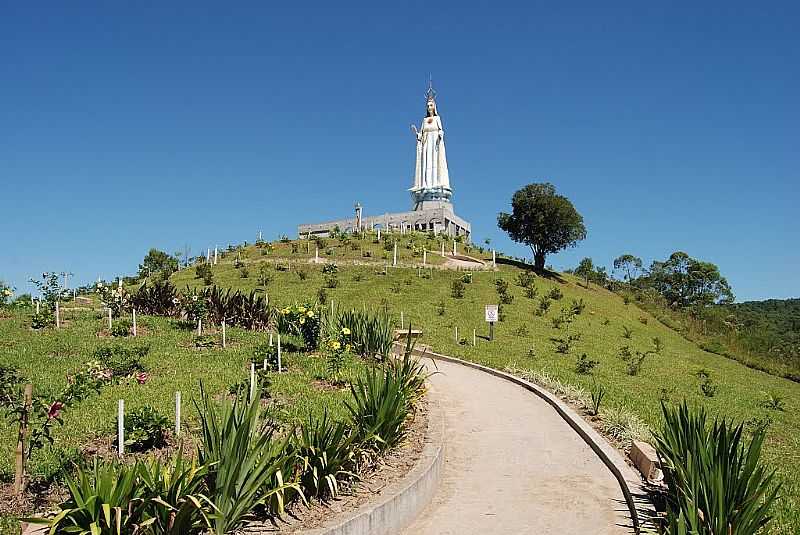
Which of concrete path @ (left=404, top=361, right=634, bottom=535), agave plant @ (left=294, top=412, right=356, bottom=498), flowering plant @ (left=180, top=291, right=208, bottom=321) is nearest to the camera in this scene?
agave plant @ (left=294, top=412, right=356, bottom=498)

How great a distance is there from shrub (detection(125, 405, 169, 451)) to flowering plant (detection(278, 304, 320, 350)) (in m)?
6.75

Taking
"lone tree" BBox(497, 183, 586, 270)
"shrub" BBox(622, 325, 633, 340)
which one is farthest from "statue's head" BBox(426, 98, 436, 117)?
"shrub" BBox(622, 325, 633, 340)

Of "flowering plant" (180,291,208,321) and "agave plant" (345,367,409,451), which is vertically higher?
"flowering plant" (180,291,208,321)

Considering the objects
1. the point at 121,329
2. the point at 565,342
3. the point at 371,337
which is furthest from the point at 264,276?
the point at 371,337

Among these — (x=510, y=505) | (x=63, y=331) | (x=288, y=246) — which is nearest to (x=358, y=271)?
(x=288, y=246)

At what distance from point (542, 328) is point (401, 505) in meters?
21.2

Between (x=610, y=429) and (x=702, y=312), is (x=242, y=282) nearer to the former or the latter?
(x=610, y=429)

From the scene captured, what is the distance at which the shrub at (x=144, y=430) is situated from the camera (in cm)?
700

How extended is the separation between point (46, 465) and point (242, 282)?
86.8 ft

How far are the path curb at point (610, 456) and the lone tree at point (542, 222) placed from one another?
31.0 m

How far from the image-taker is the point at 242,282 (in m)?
32.4

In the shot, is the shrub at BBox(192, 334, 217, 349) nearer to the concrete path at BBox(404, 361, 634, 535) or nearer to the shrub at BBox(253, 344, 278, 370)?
the shrub at BBox(253, 344, 278, 370)

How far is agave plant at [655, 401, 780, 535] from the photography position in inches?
193

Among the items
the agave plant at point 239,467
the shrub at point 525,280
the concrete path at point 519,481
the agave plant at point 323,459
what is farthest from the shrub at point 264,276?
the agave plant at point 239,467
